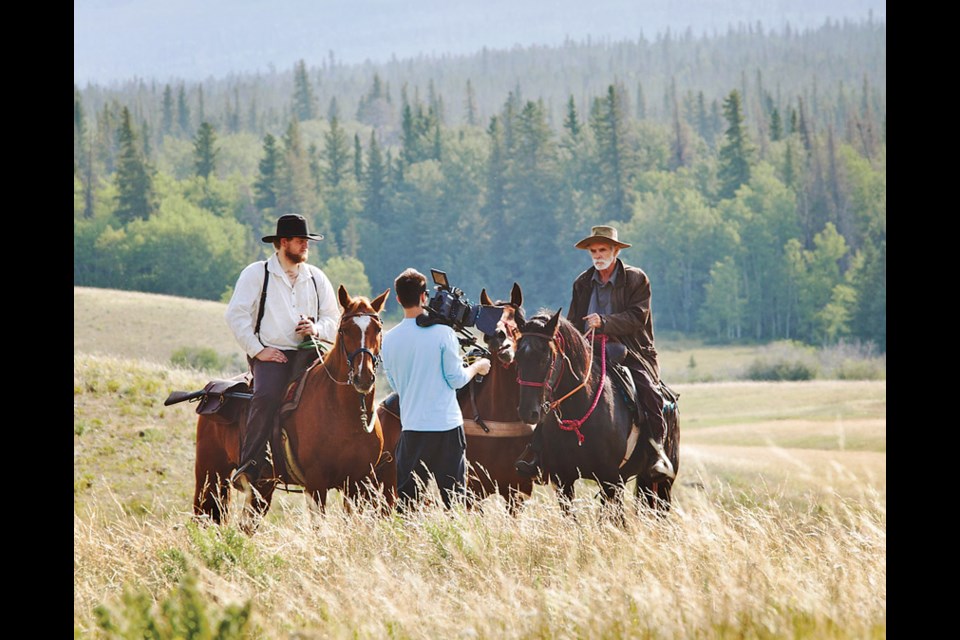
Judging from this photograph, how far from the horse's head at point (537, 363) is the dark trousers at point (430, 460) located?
0.56 m

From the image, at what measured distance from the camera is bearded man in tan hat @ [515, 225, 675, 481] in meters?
9.56

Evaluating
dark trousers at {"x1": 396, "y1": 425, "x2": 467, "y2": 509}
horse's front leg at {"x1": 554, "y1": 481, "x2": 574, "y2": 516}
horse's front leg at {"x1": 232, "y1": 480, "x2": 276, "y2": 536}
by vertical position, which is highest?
dark trousers at {"x1": 396, "y1": 425, "x2": 467, "y2": 509}

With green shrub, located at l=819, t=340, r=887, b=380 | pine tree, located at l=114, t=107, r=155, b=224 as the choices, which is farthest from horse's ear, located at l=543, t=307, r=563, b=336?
pine tree, located at l=114, t=107, r=155, b=224

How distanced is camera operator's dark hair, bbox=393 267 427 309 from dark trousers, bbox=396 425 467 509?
1.03 meters

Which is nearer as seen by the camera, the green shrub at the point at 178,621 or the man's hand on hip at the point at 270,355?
the green shrub at the point at 178,621

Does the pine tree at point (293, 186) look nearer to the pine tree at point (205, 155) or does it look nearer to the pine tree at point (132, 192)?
the pine tree at point (132, 192)

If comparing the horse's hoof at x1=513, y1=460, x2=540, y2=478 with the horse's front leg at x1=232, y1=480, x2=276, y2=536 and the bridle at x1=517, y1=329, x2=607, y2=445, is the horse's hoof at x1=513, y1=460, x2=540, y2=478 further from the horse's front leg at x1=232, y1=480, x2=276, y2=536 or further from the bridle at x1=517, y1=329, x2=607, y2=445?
the horse's front leg at x1=232, y1=480, x2=276, y2=536

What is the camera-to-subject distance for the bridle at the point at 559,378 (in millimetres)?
8703

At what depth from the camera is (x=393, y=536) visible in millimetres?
7609

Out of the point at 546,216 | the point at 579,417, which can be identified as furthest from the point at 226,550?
the point at 546,216

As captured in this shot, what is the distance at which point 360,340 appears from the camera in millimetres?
8516

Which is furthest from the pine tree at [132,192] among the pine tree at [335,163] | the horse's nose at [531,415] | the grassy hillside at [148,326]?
the horse's nose at [531,415]

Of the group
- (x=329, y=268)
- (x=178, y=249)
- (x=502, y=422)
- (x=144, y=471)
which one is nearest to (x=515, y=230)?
(x=329, y=268)

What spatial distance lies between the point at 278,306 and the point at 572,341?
2.46 meters
